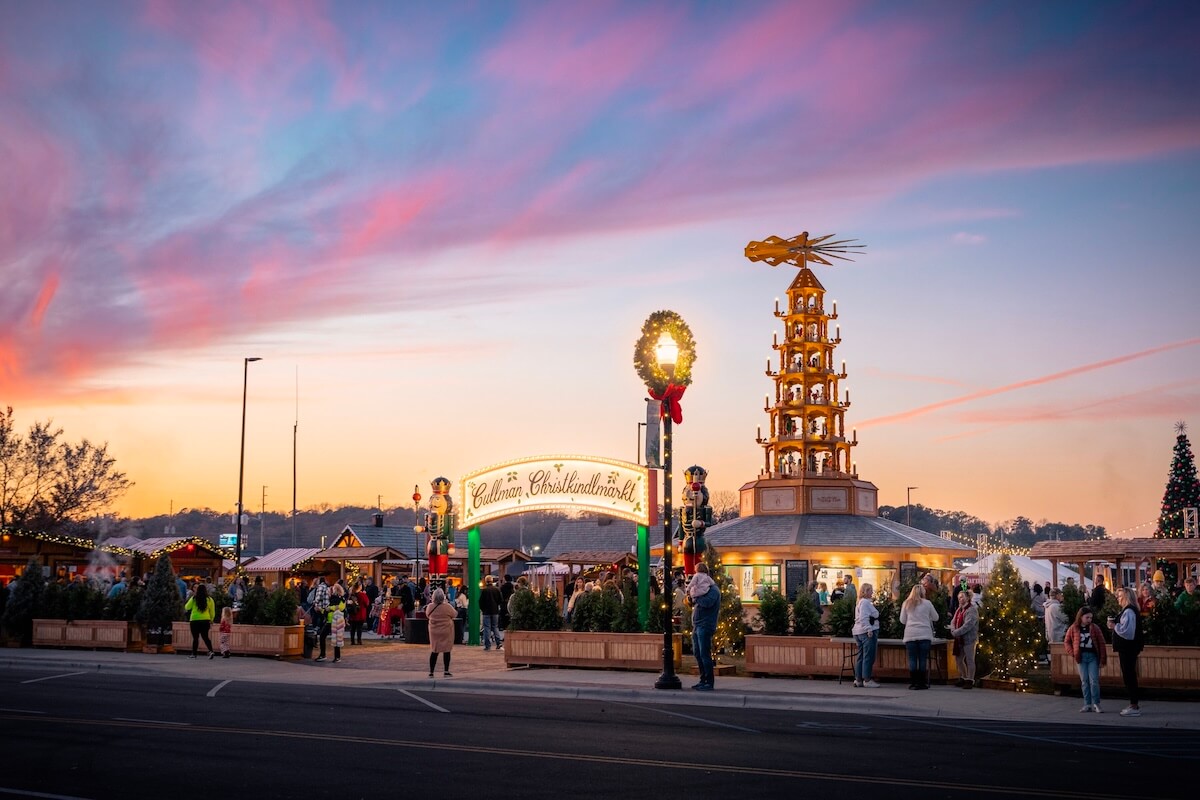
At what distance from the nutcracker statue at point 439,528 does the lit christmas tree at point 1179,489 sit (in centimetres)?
4127

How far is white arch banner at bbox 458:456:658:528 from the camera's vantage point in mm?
33906

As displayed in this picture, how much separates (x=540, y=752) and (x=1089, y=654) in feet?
29.5

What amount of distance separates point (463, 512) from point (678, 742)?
22498mm

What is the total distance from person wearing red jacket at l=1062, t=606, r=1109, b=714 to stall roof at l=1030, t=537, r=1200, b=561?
29.9 meters

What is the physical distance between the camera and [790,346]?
51.4m

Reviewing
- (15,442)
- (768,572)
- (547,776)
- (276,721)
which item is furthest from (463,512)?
(15,442)

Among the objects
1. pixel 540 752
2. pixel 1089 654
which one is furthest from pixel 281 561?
pixel 540 752

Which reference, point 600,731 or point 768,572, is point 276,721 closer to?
point 600,731

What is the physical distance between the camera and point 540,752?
45.2 ft

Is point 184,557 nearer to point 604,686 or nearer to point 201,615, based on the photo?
point 201,615

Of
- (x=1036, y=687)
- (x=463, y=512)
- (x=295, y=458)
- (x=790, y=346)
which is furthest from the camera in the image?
(x=295, y=458)

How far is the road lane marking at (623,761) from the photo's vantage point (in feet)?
36.7

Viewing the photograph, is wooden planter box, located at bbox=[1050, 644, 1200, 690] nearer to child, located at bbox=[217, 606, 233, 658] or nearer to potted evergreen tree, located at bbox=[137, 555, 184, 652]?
child, located at bbox=[217, 606, 233, 658]

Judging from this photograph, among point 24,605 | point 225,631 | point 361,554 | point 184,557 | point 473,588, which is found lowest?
point 225,631
